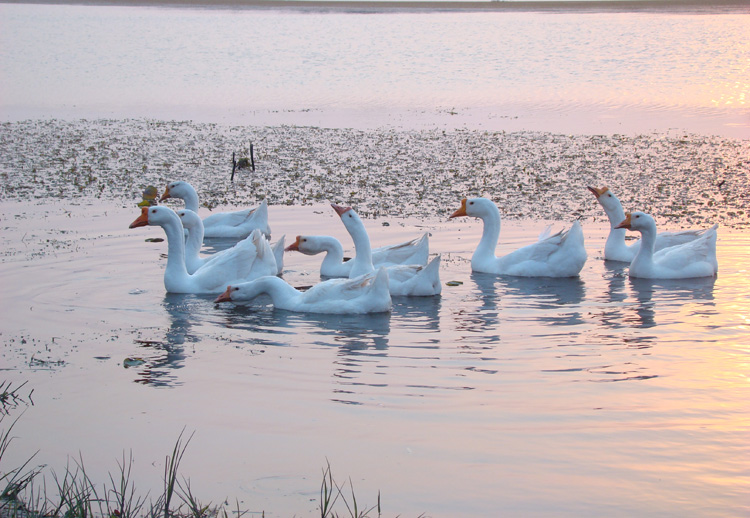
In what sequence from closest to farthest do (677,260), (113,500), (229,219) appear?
(113,500) < (677,260) < (229,219)

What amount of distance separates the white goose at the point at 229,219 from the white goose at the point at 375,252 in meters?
1.95

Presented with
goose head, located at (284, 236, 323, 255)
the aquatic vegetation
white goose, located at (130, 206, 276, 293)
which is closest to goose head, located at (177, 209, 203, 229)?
white goose, located at (130, 206, 276, 293)

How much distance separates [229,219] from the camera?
44.7 feet

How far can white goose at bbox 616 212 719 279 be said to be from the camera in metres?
11.2

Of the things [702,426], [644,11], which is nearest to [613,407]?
[702,426]

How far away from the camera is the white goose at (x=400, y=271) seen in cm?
1037

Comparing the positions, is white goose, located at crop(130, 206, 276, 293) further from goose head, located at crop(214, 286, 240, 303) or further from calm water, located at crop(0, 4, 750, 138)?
calm water, located at crop(0, 4, 750, 138)

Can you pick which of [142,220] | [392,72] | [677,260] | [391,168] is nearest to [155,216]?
[142,220]

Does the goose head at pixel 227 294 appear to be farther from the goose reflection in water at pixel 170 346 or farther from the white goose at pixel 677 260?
the white goose at pixel 677 260

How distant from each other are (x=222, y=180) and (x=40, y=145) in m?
5.87

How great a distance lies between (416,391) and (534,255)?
4.89m

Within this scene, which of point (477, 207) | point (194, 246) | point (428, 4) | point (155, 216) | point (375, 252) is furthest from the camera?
point (428, 4)

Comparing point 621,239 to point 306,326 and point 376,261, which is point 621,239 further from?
point 306,326

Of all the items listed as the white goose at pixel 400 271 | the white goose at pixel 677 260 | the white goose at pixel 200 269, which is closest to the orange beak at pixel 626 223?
the white goose at pixel 677 260
